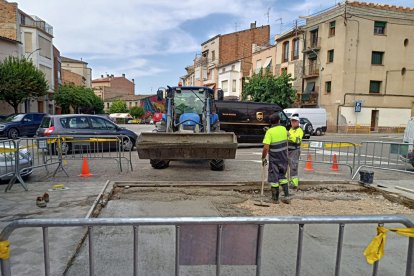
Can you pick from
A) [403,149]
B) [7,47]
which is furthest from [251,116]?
[7,47]

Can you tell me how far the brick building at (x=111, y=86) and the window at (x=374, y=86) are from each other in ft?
281

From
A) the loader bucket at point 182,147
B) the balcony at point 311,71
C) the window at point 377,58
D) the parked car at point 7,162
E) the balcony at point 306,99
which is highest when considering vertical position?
the window at point 377,58

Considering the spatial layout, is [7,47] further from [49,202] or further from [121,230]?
[121,230]

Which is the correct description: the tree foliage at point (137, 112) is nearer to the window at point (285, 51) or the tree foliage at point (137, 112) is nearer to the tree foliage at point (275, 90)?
the window at point (285, 51)

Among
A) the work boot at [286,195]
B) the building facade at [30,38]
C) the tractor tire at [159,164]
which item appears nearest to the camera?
the work boot at [286,195]

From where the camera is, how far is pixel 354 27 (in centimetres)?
3120

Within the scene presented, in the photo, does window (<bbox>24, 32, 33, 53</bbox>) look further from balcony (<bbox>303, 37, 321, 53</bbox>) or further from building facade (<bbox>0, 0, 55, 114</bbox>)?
balcony (<bbox>303, 37, 321, 53</bbox>)

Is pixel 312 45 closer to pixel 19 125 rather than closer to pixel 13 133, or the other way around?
pixel 19 125

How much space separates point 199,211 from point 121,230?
1.54 m

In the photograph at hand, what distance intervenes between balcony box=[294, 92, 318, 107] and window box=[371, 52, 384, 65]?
631 centimetres

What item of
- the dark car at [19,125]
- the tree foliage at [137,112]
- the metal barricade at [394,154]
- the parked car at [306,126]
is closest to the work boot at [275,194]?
the metal barricade at [394,154]

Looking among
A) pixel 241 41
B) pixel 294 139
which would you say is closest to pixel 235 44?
pixel 241 41

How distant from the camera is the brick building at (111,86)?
10350cm

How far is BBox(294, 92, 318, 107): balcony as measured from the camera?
34938 millimetres
